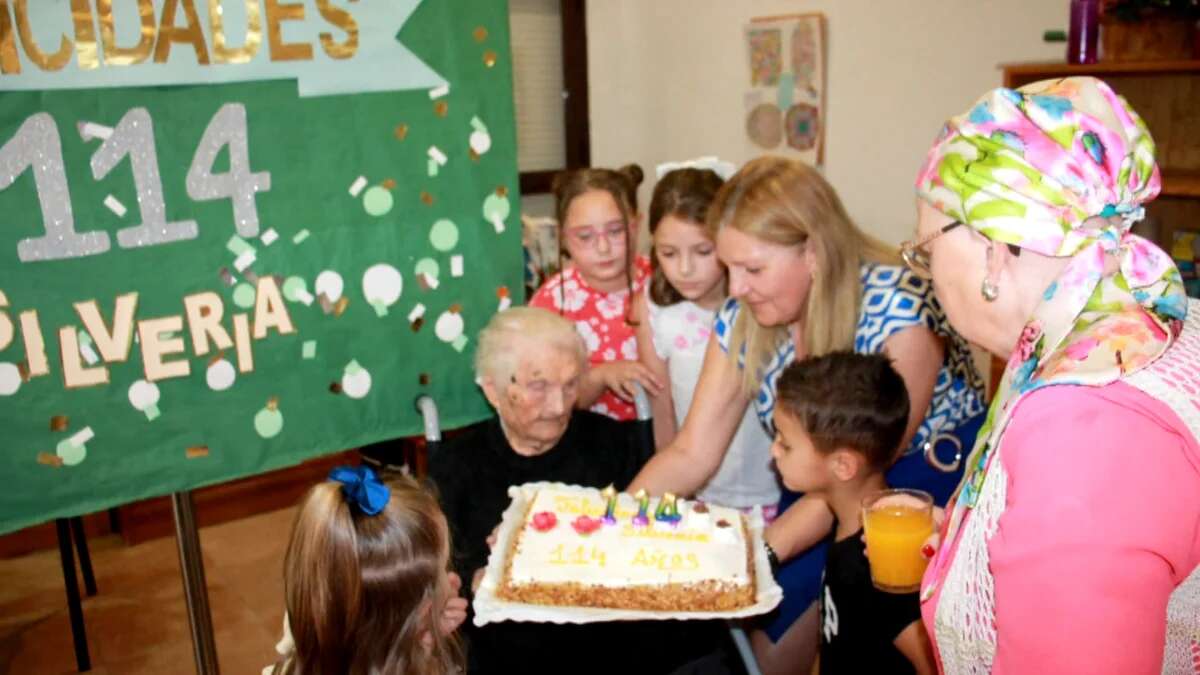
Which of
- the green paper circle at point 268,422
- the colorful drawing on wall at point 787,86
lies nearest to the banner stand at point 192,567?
the green paper circle at point 268,422

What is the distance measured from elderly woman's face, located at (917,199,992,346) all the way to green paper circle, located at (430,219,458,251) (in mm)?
1327

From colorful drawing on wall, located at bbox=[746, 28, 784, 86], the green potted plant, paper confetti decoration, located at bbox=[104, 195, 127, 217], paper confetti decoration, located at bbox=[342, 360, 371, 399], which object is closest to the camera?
paper confetti decoration, located at bbox=[104, 195, 127, 217]

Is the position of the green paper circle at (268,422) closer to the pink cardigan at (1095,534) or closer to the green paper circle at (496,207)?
the green paper circle at (496,207)

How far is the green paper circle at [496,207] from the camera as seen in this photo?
236 centimetres

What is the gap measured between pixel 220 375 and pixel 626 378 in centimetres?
104

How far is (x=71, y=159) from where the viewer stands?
5.96 feet

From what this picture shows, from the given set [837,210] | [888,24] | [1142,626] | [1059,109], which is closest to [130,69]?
[837,210]

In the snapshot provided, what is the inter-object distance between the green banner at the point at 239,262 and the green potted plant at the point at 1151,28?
77.0 inches

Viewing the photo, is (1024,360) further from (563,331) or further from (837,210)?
(563,331)

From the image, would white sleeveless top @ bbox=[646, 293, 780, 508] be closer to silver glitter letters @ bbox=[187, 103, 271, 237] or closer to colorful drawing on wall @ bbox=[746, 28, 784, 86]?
silver glitter letters @ bbox=[187, 103, 271, 237]

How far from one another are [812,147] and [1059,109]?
345 centimetres

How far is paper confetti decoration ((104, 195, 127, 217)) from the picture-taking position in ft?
6.12

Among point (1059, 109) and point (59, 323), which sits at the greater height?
point (1059, 109)

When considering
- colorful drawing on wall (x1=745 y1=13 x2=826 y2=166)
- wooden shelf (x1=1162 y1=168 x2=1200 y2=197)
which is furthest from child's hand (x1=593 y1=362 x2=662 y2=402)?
colorful drawing on wall (x1=745 y1=13 x2=826 y2=166)
